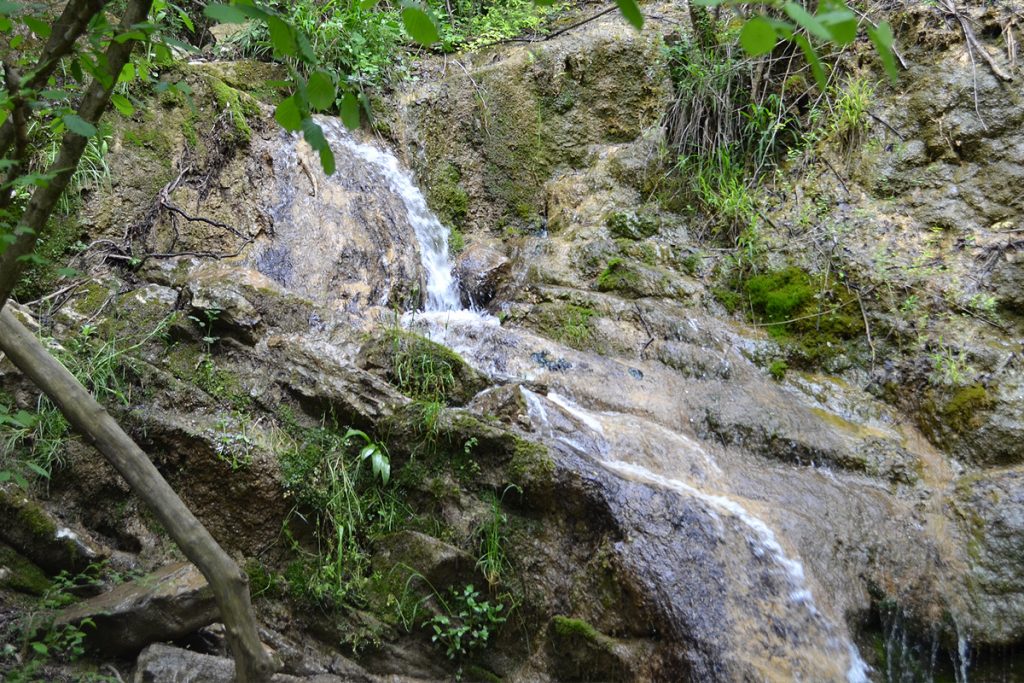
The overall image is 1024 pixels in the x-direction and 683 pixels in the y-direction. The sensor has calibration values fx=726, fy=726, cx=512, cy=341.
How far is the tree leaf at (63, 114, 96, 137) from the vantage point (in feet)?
4.97

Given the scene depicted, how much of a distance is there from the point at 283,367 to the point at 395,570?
1.26 m

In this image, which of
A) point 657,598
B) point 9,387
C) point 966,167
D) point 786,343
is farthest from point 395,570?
point 966,167

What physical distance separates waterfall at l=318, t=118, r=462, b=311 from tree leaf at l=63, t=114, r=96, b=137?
14.3 ft

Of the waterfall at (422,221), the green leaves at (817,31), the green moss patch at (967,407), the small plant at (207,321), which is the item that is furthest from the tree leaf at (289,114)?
the waterfall at (422,221)

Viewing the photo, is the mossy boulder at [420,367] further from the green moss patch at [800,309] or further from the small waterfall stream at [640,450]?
the green moss patch at [800,309]

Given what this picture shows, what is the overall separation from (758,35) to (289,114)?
2.43 ft

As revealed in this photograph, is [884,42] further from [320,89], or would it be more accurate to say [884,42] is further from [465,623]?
[465,623]

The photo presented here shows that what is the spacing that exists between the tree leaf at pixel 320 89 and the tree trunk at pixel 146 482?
4.60ft

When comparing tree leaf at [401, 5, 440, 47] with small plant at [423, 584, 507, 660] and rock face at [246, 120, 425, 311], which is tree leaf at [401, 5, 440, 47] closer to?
small plant at [423, 584, 507, 660]

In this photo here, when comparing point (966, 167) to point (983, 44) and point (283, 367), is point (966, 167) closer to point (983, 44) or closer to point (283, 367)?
point (983, 44)

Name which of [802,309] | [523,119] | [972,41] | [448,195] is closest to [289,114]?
[802,309]

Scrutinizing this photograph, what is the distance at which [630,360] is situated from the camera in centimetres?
497

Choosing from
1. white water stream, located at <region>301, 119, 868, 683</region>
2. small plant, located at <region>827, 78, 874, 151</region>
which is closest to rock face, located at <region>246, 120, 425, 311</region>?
white water stream, located at <region>301, 119, 868, 683</region>

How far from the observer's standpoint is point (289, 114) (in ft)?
3.97
